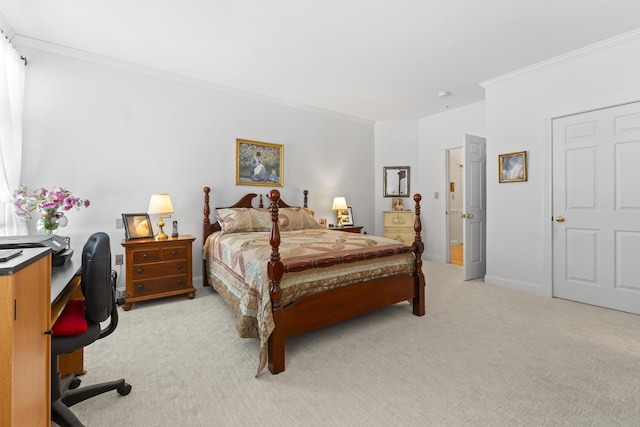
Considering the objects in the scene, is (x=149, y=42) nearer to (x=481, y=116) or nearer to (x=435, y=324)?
(x=435, y=324)

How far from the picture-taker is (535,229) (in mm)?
3752

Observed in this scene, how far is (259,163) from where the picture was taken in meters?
4.61

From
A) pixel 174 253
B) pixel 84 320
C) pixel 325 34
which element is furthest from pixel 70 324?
pixel 325 34

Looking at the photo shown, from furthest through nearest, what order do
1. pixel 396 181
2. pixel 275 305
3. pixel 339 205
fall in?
pixel 396 181 < pixel 339 205 < pixel 275 305

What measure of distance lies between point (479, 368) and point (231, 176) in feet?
12.2

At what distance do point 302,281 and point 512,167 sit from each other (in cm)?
333

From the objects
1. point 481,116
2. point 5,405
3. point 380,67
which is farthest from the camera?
point 481,116

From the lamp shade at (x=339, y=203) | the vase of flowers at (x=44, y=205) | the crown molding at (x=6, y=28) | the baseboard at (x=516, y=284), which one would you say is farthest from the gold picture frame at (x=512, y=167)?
the crown molding at (x=6, y=28)

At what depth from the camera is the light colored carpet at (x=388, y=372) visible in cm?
161

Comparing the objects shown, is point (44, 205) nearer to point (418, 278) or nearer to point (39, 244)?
point (39, 244)

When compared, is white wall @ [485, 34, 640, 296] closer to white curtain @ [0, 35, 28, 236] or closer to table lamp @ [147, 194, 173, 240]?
table lamp @ [147, 194, 173, 240]

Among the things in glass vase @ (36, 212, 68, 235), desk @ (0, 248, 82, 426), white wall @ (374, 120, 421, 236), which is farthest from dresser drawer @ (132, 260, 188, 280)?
white wall @ (374, 120, 421, 236)

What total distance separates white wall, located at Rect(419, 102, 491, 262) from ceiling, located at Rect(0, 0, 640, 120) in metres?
1.27

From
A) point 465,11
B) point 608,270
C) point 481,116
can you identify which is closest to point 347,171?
point 481,116
